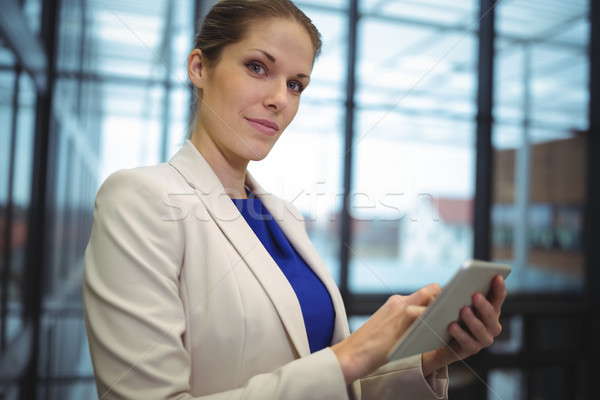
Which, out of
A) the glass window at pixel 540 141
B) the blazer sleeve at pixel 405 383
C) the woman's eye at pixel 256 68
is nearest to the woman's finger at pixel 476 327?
the blazer sleeve at pixel 405 383

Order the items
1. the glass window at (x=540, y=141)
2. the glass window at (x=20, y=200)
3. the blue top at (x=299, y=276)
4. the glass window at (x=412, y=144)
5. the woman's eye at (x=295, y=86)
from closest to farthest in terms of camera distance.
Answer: the blue top at (x=299, y=276), the woman's eye at (x=295, y=86), the glass window at (x=20, y=200), the glass window at (x=412, y=144), the glass window at (x=540, y=141)

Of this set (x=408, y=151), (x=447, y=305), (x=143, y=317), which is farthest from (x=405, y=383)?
(x=408, y=151)

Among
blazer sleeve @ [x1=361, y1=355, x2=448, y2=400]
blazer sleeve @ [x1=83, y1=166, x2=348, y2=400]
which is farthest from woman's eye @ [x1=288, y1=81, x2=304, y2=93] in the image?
blazer sleeve @ [x1=361, y1=355, x2=448, y2=400]

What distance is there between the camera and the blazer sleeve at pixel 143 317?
794 mm

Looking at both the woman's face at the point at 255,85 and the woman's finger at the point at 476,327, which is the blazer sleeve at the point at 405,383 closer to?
the woman's finger at the point at 476,327

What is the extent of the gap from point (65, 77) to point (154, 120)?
0.81 meters

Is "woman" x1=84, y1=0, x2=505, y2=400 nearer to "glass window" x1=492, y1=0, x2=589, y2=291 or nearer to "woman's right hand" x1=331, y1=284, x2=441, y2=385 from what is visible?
"woman's right hand" x1=331, y1=284, x2=441, y2=385

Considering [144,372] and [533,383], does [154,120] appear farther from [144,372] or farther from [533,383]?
[533,383]

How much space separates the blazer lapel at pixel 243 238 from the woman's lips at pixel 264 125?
0.15m

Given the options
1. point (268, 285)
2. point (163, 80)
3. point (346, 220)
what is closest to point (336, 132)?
point (346, 220)

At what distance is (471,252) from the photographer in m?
4.42

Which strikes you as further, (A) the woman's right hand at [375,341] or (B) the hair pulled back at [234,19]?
(B) the hair pulled back at [234,19]

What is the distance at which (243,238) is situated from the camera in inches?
38.9

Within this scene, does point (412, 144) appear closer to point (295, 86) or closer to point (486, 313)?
point (295, 86)
